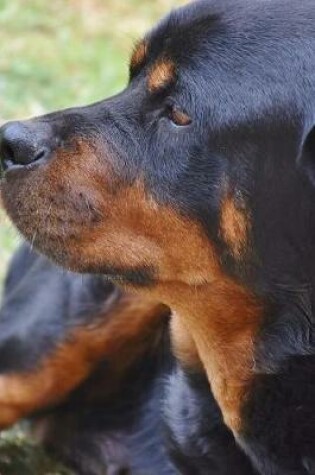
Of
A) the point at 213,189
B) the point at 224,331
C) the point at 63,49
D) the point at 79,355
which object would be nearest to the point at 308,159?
the point at 213,189

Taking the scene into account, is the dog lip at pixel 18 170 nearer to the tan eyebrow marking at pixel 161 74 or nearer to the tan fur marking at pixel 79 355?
the tan eyebrow marking at pixel 161 74

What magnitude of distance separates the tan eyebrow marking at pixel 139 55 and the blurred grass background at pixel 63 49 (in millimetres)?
2521

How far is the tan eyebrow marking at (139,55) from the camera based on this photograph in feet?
9.21

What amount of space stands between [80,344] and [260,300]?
86cm

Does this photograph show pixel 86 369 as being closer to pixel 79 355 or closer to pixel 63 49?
pixel 79 355

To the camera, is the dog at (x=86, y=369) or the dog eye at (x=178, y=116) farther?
the dog at (x=86, y=369)

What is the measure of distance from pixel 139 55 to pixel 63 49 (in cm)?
350

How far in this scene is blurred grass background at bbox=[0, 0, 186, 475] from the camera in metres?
5.64

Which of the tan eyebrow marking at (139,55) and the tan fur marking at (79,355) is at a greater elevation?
the tan eyebrow marking at (139,55)

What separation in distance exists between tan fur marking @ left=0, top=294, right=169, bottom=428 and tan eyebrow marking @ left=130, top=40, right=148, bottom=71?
821mm

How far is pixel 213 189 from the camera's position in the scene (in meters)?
2.62

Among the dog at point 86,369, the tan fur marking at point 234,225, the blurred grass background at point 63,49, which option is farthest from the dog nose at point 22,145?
the blurred grass background at point 63,49

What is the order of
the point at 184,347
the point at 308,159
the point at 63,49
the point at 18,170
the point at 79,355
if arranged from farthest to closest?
1. the point at 63,49
2. the point at 79,355
3. the point at 184,347
4. the point at 18,170
5. the point at 308,159

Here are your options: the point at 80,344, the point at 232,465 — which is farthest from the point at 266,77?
the point at 80,344
